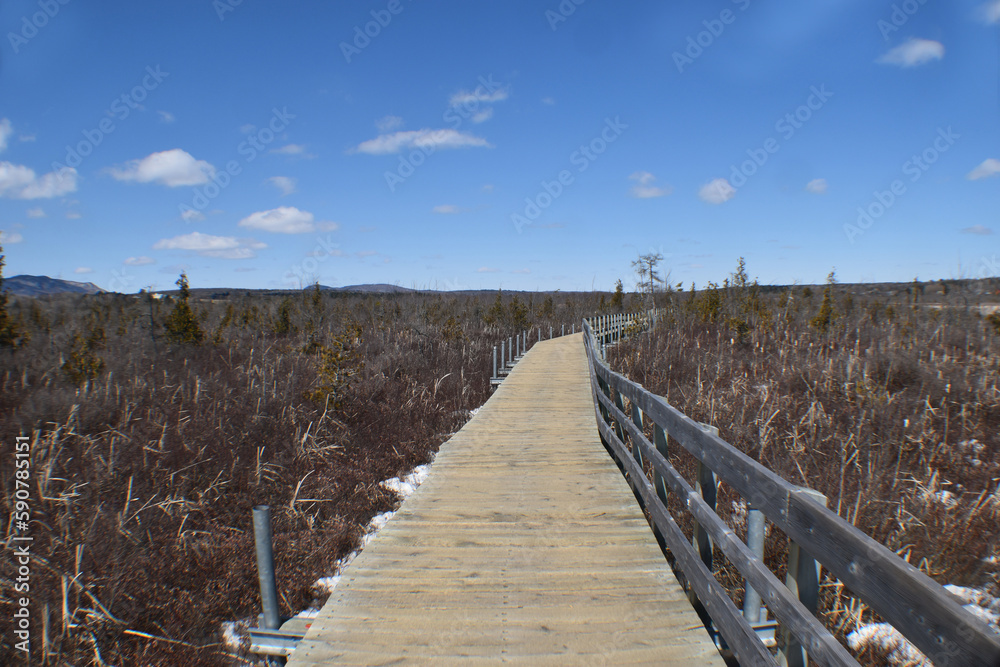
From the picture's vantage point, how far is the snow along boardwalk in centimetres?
273

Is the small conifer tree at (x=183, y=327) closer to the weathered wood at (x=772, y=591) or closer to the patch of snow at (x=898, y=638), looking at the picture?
the weathered wood at (x=772, y=591)

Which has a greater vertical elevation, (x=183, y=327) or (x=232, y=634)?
(x=183, y=327)

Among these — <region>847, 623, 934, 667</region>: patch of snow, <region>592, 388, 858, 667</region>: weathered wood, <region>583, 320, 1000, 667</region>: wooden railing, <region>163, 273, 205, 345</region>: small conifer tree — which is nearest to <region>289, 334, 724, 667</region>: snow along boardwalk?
<region>583, 320, 1000, 667</region>: wooden railing

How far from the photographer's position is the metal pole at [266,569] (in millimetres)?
3221

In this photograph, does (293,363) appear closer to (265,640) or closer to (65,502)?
(65,502)

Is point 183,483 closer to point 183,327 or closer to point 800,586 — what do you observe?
point 800,586

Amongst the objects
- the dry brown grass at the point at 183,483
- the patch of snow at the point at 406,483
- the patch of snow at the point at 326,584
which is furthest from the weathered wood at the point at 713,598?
the patch of snow at the point at 406,483

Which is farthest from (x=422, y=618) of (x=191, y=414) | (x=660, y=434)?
(x=191, y=414)

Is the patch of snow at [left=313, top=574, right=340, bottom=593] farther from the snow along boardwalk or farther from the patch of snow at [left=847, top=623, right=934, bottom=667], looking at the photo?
the patch of snow at [left=847, top=623, right=934, bottom=667]

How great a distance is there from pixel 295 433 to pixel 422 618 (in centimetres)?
484

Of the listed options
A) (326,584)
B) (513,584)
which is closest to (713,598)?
(513,584)

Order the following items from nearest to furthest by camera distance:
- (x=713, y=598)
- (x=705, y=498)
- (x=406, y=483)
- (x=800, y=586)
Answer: (x=800, y=586)
(x=713, y=598)
(x=705, y=498)
(x=406, y=483)

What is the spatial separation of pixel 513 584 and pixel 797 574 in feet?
6.13

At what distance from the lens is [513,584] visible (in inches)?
133
